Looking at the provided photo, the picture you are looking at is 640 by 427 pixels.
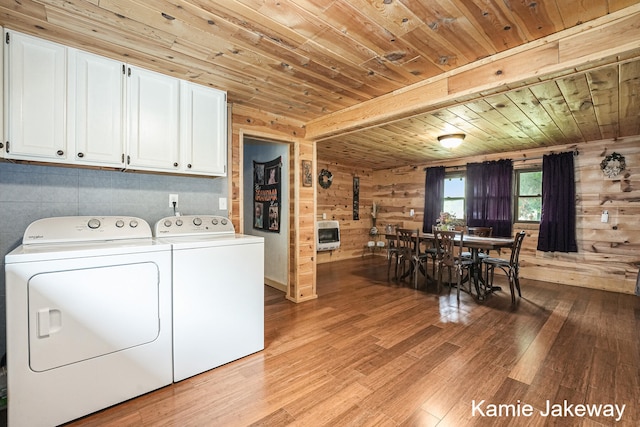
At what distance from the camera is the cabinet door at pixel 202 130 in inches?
94.7

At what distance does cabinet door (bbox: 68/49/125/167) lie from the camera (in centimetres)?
193

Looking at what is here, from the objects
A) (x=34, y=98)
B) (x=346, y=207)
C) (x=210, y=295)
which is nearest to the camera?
(x=34, y=98)

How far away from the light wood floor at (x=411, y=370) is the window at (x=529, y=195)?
1.95 m

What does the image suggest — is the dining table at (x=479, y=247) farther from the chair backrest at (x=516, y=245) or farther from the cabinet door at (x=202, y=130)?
the cabinet door at (x=202, y=130)

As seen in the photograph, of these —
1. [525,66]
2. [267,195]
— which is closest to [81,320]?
[267,195]

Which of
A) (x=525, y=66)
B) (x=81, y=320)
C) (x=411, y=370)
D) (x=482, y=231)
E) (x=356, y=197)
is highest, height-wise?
(x=525, y=66)

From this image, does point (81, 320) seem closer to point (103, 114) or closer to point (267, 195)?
point (103, 114)

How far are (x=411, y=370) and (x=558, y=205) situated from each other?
4309 millimetres

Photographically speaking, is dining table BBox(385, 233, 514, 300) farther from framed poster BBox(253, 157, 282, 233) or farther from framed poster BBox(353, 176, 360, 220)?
framed poster BBox(353, 176, 360, 220)

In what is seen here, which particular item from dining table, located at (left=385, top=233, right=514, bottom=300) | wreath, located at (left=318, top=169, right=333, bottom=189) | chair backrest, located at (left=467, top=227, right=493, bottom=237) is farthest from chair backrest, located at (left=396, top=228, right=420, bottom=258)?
wreath, located at (left=318, top=169, right=333, bottom=189)

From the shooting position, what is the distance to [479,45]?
6.45 feet

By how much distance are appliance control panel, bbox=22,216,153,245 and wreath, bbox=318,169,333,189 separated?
4.49 m

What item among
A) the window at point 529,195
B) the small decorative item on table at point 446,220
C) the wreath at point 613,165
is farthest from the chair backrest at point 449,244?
the wreath at point 613,165

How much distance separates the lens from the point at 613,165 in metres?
4.30
